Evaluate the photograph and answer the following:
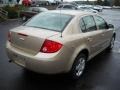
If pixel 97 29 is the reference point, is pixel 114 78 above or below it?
below

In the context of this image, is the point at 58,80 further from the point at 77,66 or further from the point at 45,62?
the point at 45,62

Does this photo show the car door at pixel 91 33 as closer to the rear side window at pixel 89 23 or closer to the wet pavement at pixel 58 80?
the rear side window at pixel 89 23

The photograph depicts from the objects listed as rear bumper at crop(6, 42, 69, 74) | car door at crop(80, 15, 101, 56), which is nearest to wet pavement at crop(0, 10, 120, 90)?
rear bumper at crop(6, 42, 69, 74)

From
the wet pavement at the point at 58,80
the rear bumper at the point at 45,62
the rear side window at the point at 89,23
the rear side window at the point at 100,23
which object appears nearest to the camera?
the rear bumper at the point at 45,62

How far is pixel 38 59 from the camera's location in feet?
14.4

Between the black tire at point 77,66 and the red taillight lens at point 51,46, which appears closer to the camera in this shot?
the red taillight lens at point 51,46

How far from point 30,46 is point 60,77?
122 cm

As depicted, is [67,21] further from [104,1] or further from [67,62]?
[104,1]

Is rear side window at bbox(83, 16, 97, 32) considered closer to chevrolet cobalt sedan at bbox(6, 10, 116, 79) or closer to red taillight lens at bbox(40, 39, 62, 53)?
chevrolet cobalt sedan at bbox(6, 10, 116, 79)

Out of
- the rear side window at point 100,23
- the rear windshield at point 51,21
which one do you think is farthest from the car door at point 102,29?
the rear windshield at point 51,21

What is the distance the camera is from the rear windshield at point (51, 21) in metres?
5.06

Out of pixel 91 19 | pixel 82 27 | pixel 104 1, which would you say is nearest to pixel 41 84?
pixel 82 27

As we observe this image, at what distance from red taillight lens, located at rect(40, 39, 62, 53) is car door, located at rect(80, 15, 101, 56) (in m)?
1.07

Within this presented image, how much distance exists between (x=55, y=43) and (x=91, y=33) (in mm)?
1510
